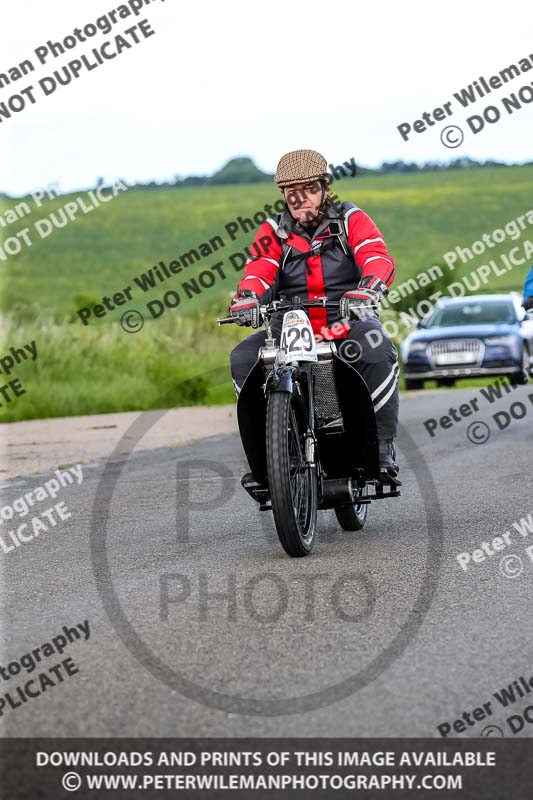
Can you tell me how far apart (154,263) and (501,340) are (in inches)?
→ 1740

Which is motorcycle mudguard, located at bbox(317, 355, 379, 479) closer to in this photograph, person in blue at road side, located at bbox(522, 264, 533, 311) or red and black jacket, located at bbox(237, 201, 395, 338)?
red and black jacket, located at bbox(237, 201, 395, 338)

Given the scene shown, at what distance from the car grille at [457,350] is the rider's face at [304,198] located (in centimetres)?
1542

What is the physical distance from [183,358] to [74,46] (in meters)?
10.5

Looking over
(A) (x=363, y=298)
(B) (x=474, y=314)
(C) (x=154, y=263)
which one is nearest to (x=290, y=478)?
(A) (x=363, y=298)

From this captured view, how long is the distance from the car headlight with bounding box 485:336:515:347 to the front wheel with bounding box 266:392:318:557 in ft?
51.4

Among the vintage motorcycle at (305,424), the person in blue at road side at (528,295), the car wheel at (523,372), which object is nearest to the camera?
the vintage motorcycle at (305,424)

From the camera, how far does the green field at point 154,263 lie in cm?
2225

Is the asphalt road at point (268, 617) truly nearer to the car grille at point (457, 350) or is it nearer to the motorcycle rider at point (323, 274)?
the motorcycle rider at point (323, 274)

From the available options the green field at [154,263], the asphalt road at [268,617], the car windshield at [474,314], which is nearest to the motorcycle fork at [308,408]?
the asphalt road at [268,617]

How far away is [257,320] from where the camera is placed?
7434mm
